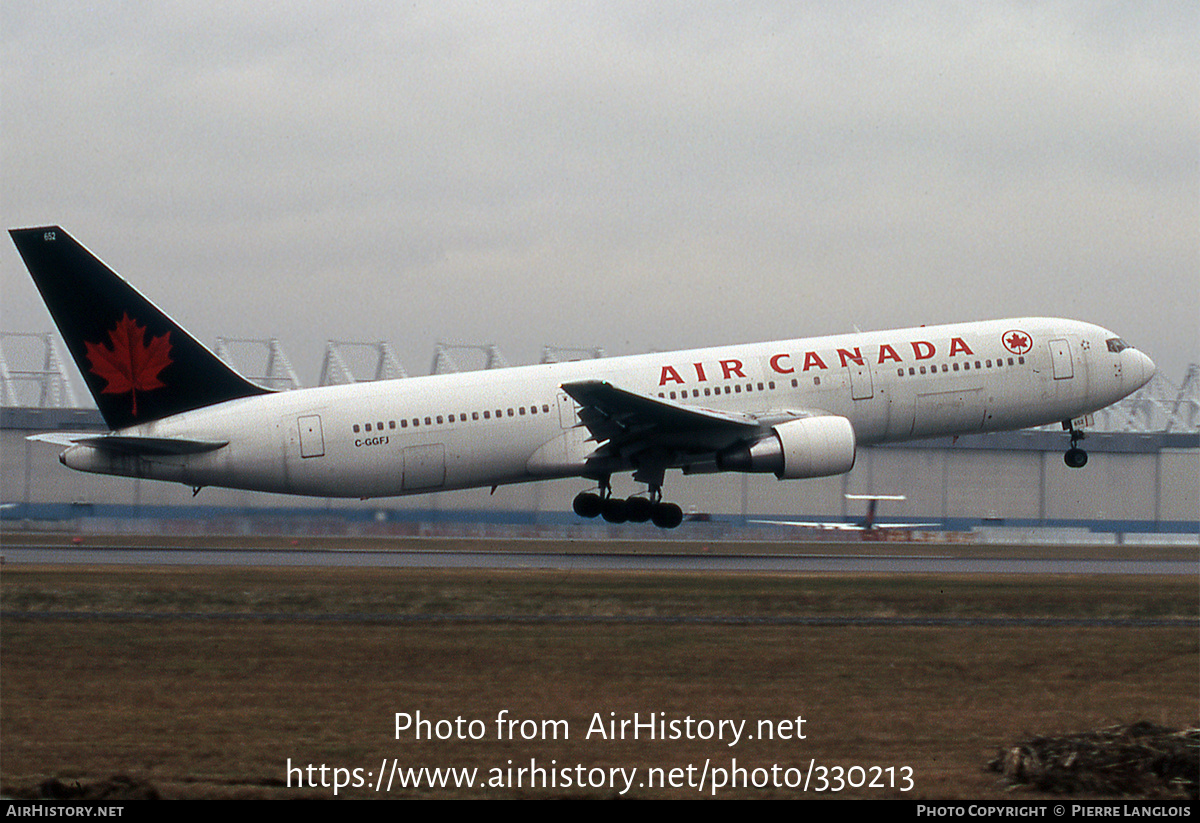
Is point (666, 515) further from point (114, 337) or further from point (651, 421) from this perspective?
point (114, 337)

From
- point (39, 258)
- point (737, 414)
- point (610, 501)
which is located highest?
point (39, 258)

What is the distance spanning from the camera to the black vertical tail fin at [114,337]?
33.4 m

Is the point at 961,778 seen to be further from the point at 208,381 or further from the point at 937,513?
the point at 937,513

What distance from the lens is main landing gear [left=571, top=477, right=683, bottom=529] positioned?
36.2 metres

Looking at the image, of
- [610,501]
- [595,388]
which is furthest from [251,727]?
[610,501]

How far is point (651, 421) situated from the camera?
34500 mm

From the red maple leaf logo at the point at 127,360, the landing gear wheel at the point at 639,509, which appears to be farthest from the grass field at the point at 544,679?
the landing gear wheel at the point at 639,509

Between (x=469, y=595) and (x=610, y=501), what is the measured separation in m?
10.2

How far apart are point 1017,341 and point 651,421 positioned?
36.7ft

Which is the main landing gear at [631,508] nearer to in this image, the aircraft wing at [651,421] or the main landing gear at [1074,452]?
the aircraft wing at [651,421]

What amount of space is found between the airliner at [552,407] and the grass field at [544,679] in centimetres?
584

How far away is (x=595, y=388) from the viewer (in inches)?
1287

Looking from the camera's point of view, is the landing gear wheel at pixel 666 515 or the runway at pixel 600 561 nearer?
the runway at pixel 600 561
